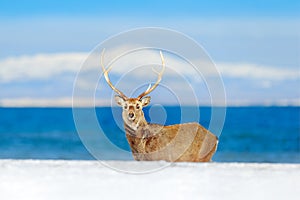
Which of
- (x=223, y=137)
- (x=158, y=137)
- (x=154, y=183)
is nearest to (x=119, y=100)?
(x=158, y=137)

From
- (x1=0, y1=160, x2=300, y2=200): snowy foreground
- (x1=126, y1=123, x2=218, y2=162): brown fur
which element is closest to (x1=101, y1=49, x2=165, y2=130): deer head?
A: (x1=126, y1=123, x2=218, y2=162): brown fur

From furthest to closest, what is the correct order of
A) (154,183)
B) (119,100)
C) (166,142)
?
(166,142) → (119,100) → (154,183)

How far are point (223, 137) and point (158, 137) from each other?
2198cm

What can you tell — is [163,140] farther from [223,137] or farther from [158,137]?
[223,137]

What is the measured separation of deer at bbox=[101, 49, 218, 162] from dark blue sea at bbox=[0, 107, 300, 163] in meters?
10.6

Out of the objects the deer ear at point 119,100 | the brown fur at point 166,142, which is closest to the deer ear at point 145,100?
the deer ear at point 119,100

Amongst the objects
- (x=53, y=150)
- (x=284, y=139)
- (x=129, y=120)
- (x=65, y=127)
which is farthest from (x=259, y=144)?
(x=129, y=120)

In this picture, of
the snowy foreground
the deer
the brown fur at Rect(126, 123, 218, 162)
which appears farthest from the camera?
the brown fur at Rect(126, 123, 218, 162)

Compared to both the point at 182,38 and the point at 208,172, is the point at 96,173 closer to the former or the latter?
the point at 208,172

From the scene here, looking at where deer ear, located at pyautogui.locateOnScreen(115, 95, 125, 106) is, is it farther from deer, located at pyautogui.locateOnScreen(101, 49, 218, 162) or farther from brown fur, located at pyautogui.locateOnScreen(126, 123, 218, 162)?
brown fur, located at pyautogui.locateOnScreen(126, 123, 218, 162)

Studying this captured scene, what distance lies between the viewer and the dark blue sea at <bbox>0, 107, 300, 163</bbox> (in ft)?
78.0

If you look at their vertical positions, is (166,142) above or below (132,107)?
below

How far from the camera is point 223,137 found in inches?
1078

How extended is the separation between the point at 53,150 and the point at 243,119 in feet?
45.8
